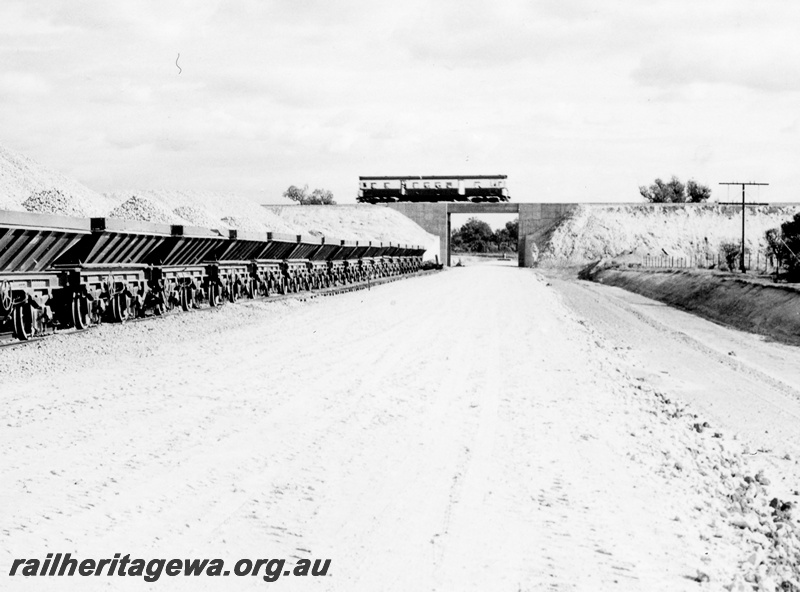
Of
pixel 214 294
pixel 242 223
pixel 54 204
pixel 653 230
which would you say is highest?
pixel 653 230

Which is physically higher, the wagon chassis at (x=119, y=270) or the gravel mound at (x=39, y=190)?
the gravel mound at (x=39, y=190)

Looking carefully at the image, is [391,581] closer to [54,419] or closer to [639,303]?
[54,419]

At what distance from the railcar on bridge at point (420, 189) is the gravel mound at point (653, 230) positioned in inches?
625

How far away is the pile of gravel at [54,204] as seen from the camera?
17.3 metres

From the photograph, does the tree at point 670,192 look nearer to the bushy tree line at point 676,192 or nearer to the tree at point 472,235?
the bushy tree line at point 676,192

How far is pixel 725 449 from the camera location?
344 inches

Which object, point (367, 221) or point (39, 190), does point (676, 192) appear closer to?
point (367, 221)

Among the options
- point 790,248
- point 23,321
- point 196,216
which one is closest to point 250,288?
point 196,216

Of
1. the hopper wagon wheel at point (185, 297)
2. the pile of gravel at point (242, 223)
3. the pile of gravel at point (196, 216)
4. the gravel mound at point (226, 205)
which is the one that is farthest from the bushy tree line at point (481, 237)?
the hopper wagon wheel at point (185, 297)

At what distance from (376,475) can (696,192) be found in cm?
12316

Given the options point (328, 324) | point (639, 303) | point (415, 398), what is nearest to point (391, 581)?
point (415, 398)

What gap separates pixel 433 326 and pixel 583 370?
6221 mm

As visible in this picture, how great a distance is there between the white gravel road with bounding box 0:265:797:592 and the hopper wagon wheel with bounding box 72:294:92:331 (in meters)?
3.05

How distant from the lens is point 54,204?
17.9m
